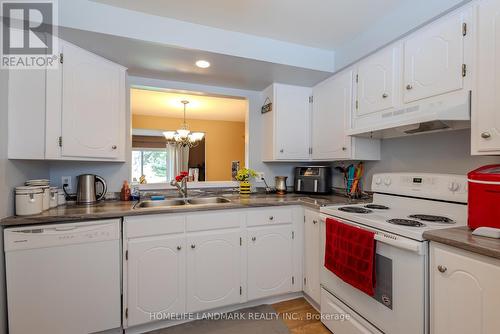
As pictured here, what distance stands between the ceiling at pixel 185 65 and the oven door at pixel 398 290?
1542 millimetres

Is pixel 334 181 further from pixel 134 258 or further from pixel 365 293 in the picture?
pixel 134 258

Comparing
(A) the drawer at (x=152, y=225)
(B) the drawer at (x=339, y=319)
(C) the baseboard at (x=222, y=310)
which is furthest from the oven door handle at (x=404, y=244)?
(A) the drawer at (x=152, y=225)

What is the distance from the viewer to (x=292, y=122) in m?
2.52

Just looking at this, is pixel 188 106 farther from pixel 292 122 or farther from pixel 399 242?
pixel 399 242

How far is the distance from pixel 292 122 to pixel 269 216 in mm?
1050

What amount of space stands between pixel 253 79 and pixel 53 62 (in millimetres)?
1588

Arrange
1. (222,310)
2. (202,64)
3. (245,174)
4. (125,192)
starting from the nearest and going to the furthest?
(222,310), (202,64), (125,192), (245,174)

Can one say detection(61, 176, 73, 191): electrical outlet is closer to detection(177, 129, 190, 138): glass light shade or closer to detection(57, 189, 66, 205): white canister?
detection(57, 189, 66, 205): white canister

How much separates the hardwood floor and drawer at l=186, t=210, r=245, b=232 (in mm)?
808

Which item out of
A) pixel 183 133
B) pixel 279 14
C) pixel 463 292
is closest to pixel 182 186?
pixel 183 133

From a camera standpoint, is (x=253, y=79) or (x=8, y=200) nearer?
(x=8, y=200)

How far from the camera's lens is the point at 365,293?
1.43 metres

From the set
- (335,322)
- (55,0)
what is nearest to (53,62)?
(55,0)

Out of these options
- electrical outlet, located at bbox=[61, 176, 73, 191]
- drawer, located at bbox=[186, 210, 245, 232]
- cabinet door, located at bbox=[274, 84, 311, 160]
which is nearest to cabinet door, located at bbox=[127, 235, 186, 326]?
drawer, located at bbox=[186, 210, 245, 232]
